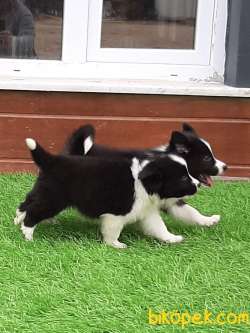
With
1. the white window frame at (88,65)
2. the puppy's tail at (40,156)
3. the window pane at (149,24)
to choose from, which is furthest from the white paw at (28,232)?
the window pane at (149,24)

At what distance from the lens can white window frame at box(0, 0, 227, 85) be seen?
16.1ft

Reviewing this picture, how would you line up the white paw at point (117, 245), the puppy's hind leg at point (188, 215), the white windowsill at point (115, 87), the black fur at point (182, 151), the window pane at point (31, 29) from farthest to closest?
the window pane at point (31, 29)
the white windowsill at point (115, 87)
the puppy's hind leg at point (188, 215)
the black fur at point (182, 151)
the white paw at point (117, 245)

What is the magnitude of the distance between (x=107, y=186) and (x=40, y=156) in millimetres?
373

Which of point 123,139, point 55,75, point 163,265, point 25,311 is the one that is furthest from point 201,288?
point 55,75

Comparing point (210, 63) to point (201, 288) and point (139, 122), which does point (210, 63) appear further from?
point (201, 288)

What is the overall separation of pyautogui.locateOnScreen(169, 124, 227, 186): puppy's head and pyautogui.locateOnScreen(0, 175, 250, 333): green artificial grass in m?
0.33

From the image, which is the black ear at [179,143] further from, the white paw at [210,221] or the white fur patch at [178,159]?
the white paw at [210,221]

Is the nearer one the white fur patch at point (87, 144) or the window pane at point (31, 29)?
the white fur patch at point (87, 144)

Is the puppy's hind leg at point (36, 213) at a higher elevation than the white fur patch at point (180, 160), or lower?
lower

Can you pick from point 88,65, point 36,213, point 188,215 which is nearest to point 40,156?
point 36,213

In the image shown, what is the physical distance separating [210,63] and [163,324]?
2.93 m

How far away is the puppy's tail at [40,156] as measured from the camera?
3268mm

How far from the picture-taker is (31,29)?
491 centimetres

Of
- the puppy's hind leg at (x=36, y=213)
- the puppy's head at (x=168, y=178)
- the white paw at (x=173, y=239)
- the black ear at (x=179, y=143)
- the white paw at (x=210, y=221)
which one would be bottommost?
the white paw at (x=173, y=239)
